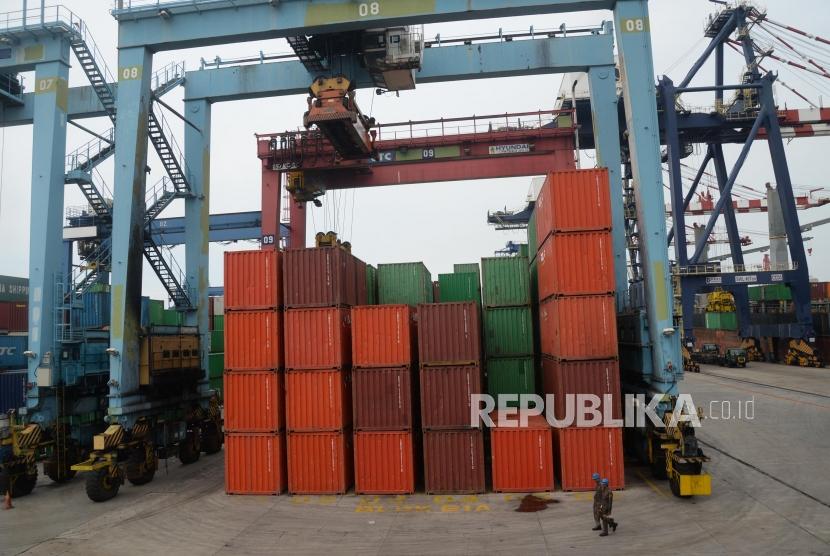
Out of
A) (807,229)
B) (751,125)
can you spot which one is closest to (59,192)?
(751,125)

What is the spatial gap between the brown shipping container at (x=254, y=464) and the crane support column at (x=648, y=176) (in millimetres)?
10015

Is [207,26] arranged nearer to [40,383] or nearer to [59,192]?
[59,192]

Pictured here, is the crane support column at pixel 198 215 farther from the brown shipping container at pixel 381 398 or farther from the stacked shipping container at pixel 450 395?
the stacked shipping container at pixel 450 395

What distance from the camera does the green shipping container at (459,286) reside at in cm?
2000

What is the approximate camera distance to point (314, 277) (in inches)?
607

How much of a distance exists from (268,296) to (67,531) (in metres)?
6.87

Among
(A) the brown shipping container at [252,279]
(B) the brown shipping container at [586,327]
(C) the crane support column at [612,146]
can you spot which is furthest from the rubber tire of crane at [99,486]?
(C) the crane support column at [612,146]

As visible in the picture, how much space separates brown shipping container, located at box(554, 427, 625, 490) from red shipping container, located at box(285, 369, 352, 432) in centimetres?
564

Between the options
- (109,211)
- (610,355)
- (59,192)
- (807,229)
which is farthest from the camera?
(807,229)

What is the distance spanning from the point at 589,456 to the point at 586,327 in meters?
3.11

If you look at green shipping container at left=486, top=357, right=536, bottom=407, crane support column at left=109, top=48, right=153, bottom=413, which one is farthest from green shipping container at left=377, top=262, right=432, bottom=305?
crane support column at left=109, top=48, right=153, bottom=413

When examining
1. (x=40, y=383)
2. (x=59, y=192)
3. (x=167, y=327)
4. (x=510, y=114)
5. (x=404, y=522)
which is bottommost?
(x=404, y=522)

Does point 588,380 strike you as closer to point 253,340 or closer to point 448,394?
point 448,394

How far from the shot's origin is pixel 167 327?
2002cm
